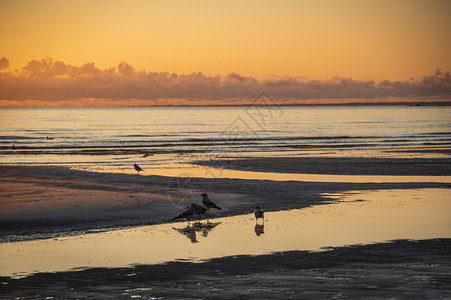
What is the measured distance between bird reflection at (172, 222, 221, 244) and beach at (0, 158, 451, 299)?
267 millimetres

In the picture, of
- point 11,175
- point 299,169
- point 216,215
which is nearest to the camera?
point 216,215

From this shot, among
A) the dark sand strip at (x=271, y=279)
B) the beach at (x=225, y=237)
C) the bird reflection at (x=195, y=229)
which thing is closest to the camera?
the dark sand strip at (x=271, y=279)

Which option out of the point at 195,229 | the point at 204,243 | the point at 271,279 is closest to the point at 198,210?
the point at 195,229

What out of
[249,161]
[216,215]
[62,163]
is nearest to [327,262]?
[216,215]

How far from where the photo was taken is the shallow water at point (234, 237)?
1171 cm

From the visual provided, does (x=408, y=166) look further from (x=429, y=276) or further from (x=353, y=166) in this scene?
(x=429, y=276)

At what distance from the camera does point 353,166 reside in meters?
33.8

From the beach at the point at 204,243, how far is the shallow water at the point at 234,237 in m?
0.22

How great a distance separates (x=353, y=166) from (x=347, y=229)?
1954cm

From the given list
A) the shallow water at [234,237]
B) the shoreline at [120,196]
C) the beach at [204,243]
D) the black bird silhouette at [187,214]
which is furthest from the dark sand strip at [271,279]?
the shoreline at [120,196]

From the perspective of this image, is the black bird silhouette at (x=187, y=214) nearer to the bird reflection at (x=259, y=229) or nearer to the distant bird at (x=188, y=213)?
the distant bird at (x=188, y=213)

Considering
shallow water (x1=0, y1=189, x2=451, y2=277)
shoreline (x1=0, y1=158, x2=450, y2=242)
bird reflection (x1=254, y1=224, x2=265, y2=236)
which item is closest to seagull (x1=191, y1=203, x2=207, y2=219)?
shallow water (x1=0, y1=189, x2=451, y2=277)

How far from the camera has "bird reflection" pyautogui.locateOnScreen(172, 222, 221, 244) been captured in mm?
14445

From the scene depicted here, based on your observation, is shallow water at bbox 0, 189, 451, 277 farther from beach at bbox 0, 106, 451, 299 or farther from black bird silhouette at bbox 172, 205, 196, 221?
black bird silhouette at bbox 172, 205, 196, 221
